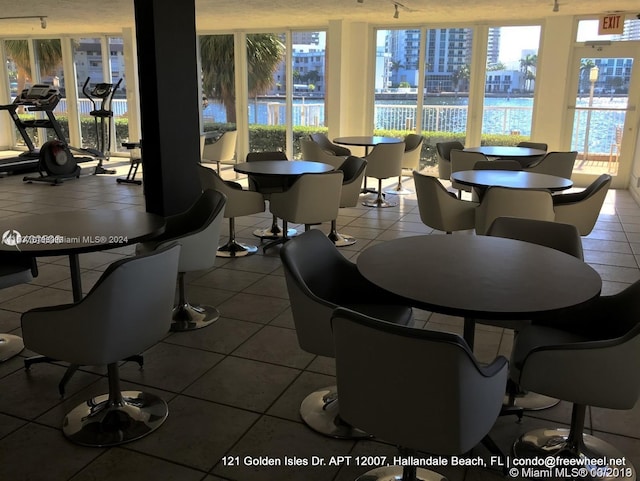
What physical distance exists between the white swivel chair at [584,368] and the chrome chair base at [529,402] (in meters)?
0.23

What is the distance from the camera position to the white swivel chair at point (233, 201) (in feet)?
16.1

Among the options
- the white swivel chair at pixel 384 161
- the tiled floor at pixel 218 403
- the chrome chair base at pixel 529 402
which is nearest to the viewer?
the tiled floor at pixel 218 403

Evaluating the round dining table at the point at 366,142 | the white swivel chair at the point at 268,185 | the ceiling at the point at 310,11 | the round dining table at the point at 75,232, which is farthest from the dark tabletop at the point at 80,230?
the ceiling at the point at 310,11

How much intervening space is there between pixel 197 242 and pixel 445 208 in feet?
7.17

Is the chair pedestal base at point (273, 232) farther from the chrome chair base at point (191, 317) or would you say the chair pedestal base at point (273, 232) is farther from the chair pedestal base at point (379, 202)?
the chrome chair base at point (191, 317)

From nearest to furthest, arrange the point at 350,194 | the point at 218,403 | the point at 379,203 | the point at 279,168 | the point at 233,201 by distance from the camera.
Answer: the point at 218,403, the point at 233,201, the point at 279,168, the point at 350,194, the point at 379,203

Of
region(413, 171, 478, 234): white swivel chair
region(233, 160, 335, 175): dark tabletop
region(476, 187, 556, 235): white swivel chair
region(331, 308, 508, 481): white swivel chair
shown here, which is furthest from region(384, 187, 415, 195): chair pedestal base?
region(331, 308, 508, 481): white swivel chair

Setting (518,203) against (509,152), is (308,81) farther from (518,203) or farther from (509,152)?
(518,203)

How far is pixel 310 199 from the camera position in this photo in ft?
15.8

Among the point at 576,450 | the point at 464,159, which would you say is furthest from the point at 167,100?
the point at 576,450

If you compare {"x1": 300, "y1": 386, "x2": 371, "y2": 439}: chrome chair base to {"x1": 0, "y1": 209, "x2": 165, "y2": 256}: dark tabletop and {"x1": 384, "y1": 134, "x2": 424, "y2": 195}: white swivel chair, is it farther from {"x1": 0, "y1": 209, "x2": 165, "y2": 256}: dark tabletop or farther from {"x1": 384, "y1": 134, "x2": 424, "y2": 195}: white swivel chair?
{"x1": 384, "y1": 134, "x2": 424, "y2": 195}: white swivel chair

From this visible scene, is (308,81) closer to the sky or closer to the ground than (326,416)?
closer to the sky

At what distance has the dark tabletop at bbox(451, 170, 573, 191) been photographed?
14.7 ft

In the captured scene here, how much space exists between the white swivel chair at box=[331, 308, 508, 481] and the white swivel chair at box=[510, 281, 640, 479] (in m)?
0.32
